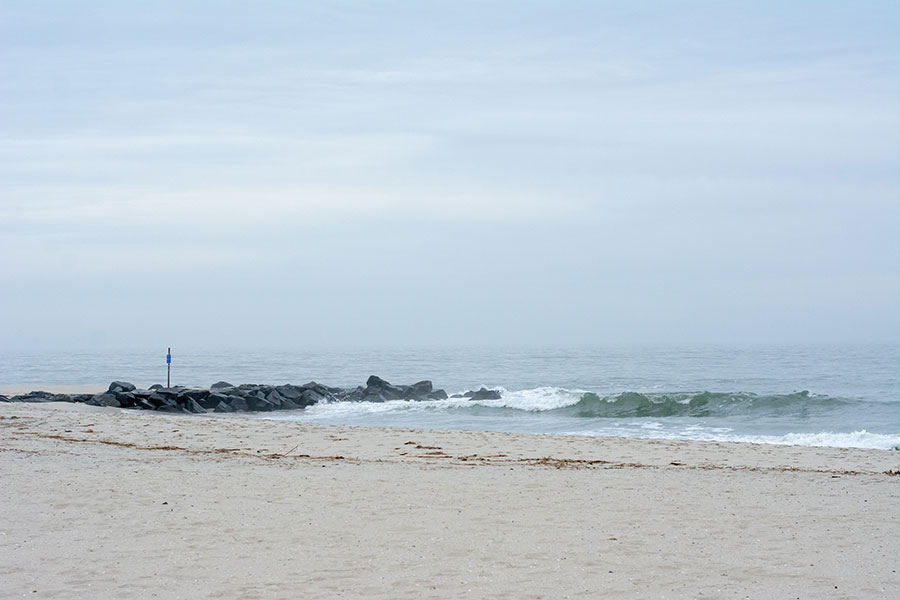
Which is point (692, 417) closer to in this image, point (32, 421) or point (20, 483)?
point (32, 421)

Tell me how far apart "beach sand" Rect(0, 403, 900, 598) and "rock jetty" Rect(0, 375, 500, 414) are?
13.6m

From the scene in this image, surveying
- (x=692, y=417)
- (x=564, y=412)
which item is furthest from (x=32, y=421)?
(x=692, y=417)

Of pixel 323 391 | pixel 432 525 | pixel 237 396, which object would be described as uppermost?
pixel 432 525

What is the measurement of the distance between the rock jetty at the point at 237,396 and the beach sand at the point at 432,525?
1361 cm

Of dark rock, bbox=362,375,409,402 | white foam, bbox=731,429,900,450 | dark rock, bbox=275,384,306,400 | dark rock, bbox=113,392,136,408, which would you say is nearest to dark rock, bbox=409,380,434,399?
dark rock, bbox=362,375,409,402

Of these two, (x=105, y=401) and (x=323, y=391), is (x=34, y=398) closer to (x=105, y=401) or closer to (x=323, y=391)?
(x=105, y=401)

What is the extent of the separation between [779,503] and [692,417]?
18.6m

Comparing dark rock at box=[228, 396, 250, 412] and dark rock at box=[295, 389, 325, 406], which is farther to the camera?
dark rock at box=[295, 389, 325, 406]

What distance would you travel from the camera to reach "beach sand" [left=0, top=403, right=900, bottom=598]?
19.0 feet

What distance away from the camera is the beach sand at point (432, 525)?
579cm

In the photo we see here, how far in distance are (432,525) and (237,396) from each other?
22112 millimetres

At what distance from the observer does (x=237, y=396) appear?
28.4 metres

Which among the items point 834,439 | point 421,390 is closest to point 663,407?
point 834,439

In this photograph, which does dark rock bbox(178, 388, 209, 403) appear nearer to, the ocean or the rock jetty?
the rock jetty
